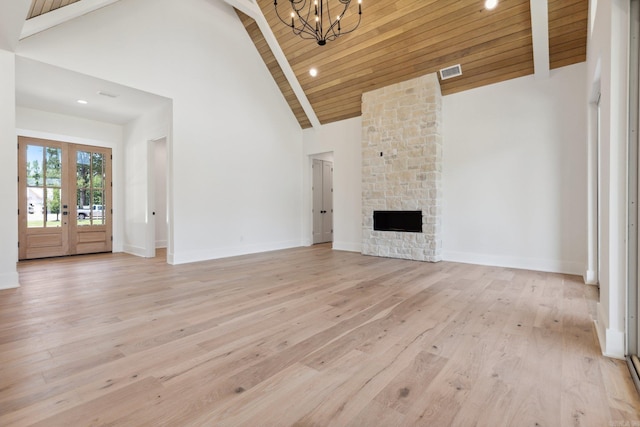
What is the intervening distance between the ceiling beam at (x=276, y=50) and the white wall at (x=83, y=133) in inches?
162

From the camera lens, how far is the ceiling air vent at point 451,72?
17.1 ft

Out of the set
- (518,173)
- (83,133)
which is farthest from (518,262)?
(83,133)

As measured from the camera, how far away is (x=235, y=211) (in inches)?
257

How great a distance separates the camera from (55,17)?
3854 millimetres

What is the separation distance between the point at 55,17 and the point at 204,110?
245 cm

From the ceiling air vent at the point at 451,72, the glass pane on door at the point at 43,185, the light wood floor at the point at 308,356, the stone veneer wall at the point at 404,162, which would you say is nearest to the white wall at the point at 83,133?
the glass pane on door at the point at 43,185


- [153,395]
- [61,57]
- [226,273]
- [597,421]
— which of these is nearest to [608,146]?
[597,421]

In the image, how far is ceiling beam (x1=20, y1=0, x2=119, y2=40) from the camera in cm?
377

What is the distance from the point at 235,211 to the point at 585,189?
615 cm

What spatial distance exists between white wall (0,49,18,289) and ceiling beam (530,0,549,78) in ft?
22.5

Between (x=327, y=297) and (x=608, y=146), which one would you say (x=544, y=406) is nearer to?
(x=608, y=146)

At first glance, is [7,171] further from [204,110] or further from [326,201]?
[326,201]

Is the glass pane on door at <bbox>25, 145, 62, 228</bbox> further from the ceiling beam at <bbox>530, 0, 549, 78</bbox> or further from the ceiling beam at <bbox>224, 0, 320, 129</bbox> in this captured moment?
the ceiling beam at <bbox>530, 0, 549, 78</bbox>

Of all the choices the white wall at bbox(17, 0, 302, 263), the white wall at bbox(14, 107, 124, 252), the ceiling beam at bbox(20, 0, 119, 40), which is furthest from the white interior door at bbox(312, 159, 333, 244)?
the ceiling beam at bbox(20, 0, 119, 40)
